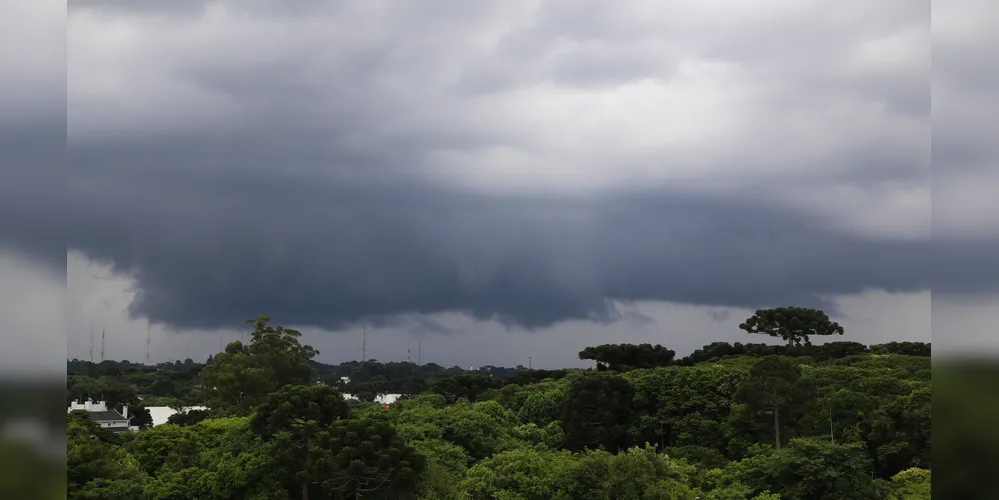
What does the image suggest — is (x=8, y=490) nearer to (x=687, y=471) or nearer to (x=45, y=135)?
(x=45, y=135)

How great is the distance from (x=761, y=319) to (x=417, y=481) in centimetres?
2413

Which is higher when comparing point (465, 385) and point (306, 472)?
point (465, 385)

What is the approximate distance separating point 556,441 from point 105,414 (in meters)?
21.3

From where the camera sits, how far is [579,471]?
43.3ft

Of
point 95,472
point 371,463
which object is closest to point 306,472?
point 371,463

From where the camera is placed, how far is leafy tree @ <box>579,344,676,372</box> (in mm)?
32281

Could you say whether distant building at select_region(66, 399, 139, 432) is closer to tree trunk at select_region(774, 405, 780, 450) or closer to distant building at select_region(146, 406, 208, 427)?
distant building at select_region(146, 406, 208, 427)

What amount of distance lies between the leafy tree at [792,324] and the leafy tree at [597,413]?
46.5ft

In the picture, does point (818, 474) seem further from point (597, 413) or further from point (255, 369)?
point (255, 369)

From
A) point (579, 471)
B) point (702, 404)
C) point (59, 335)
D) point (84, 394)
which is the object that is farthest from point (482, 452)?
point (84, 394)

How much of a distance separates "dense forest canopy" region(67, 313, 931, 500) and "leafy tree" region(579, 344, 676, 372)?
5895mm

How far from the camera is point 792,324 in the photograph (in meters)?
34.5

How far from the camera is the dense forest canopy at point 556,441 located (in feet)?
43.2

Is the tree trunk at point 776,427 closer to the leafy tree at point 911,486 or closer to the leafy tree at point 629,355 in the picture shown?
the leafy tree at point 911,486
